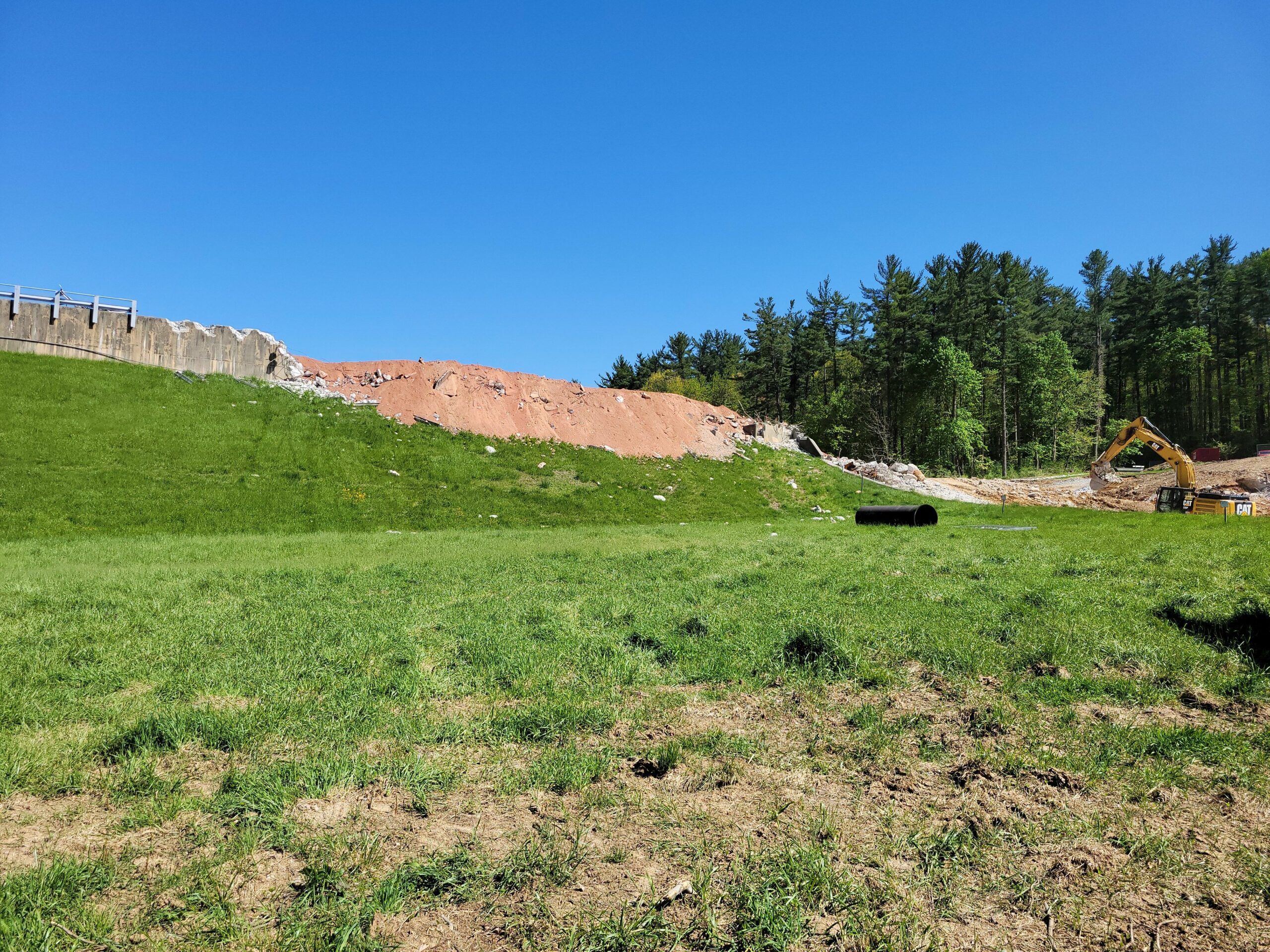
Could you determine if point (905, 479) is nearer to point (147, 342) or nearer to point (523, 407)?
point (523, 407)

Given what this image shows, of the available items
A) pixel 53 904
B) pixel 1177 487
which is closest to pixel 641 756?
pixel 53 904

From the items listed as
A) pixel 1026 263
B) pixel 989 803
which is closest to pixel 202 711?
pixel 989 803

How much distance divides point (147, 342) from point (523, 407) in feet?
64.2

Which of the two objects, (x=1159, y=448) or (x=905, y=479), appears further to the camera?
(x=905, y=479)

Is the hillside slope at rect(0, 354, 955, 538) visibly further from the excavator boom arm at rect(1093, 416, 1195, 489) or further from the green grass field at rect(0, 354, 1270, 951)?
the excavator boom arm at rect(1093, 416, 1195, 489)

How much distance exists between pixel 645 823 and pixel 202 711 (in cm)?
383

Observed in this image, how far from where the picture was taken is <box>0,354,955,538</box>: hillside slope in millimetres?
21859

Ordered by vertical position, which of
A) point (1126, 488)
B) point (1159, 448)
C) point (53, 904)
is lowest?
point (53, 904)

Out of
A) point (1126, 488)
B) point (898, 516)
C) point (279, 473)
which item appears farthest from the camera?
point (1126, 488)

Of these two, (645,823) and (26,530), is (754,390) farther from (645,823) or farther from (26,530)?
(645,823)

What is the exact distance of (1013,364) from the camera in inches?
2830

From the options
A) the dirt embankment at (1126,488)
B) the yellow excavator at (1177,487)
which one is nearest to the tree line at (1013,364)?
the dirt embankment at (1126,488)

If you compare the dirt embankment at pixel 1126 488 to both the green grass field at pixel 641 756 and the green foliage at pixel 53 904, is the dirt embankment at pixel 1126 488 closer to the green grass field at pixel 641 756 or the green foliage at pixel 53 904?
the green grass field at pixel 641 756

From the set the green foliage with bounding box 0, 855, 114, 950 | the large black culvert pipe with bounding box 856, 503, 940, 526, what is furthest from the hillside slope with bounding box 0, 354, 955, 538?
the green foliage with bounding box 0, 855, 114, 950
